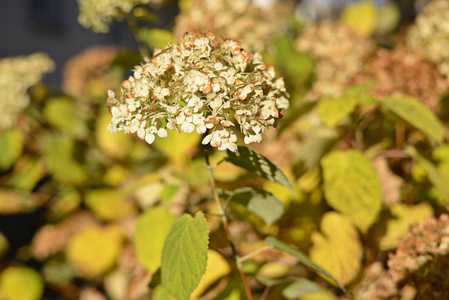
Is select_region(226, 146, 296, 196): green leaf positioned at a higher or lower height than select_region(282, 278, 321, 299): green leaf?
higher

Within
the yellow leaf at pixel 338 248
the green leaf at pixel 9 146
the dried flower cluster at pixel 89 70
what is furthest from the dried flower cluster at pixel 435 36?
the dried flower cluster at pixel 89 70

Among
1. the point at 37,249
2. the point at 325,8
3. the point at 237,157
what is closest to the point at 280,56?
the point at 237,157

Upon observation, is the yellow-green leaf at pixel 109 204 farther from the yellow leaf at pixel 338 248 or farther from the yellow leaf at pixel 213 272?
the yellow leaf at pixel 338 248

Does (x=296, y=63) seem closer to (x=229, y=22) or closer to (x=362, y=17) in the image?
(x=229, y=22)

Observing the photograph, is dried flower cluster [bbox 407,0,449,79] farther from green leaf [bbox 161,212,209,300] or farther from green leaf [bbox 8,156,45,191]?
green leaf [bbox 8,156,45,191]

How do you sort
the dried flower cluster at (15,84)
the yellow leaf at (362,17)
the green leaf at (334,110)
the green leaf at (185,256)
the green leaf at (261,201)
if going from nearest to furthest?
the green leaf at (185,256), the green leaf at (261,201), the green leaf at (334,110), the dried flower cluster at (15,84), the yellow leaf at (362,17)

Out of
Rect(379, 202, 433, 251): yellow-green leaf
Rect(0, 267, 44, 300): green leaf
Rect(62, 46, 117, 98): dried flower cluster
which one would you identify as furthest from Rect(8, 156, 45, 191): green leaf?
Rect(379, 202, 433, 251): yellow-green leaf

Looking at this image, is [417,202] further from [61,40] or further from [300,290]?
[61,40]
